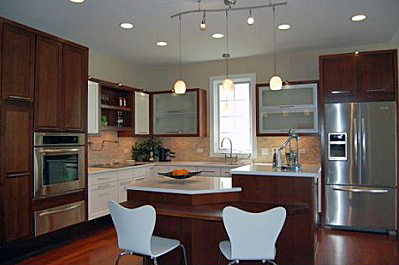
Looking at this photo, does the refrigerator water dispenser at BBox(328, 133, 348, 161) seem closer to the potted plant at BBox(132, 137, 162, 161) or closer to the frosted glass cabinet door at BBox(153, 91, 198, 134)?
the frosted glass cabinet door at BBox(153, 91, 198, 134)

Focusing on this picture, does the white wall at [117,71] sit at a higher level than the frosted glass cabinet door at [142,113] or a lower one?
higher

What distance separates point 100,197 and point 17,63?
2.17 m

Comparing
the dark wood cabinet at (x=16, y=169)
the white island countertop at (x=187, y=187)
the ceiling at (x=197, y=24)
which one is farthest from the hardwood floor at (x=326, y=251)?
the ceiling at (x=197, y=24)

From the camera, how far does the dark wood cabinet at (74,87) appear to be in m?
4.25

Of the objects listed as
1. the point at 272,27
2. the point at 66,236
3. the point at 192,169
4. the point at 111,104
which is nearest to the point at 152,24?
the point at 272,27

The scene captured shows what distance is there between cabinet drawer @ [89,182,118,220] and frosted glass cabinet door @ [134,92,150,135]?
1428 millimetres

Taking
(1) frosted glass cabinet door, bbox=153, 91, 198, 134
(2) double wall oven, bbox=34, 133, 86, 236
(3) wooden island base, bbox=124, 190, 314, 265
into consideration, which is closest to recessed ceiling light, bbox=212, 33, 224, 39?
(1) frosted glass cabinet door, bbox=153, 91, 198, 134

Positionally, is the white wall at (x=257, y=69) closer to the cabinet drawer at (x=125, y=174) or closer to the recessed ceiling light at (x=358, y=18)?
the recessed ceiling light at (x=358, y=18)

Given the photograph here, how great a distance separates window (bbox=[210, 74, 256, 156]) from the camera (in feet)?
20.1

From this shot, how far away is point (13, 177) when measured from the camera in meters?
3.55

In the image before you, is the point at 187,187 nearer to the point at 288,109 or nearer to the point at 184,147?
the point at 288,109

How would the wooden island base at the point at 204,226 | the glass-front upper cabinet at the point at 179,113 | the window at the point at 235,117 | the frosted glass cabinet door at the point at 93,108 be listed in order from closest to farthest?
the wooden island base at the point at 204,226
the frosted glass cabinet door at the point at 93,108
the window at the point at 235,117
the glass-front upper cabinet at the point at 179,113

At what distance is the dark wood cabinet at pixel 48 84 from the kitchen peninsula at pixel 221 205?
1.45 meters

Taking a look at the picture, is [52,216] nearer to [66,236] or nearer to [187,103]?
[66,236]
